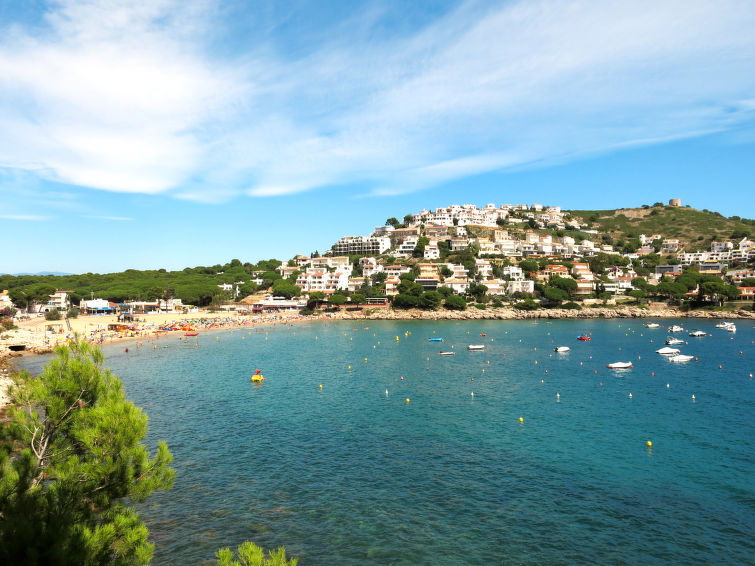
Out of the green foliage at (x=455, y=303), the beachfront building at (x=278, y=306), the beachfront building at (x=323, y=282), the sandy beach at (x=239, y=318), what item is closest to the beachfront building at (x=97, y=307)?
the sandy beach at (x=239, y=318)

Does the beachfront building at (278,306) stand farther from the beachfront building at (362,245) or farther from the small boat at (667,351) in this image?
the small boat at (667,351)

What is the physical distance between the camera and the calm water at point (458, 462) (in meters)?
15.9

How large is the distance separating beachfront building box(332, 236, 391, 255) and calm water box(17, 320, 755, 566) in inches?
3938

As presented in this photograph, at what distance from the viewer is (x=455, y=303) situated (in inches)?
3912

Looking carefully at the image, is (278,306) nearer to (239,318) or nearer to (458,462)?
(239,318)

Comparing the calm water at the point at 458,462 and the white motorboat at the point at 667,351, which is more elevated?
the white motorboat at the point at 667,351

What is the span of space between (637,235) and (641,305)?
91.0 metres

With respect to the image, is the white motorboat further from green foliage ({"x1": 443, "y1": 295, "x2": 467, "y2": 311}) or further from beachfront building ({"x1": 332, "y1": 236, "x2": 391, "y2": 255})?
beachfront building ({"x1": 332, "y1": 236, "x2": 391, "y2": 255})

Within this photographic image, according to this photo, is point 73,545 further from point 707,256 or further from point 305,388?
point 707,256

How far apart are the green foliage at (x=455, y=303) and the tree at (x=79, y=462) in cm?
9181

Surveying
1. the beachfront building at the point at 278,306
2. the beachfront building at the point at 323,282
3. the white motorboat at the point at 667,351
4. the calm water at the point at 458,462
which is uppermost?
the beachfront building at the point at 323,282

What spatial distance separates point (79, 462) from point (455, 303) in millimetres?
93138

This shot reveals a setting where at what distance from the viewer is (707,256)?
136 m

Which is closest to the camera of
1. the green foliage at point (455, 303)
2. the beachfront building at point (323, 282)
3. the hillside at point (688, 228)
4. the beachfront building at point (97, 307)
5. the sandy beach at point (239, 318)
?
the sandy beach at point (239, 318)
